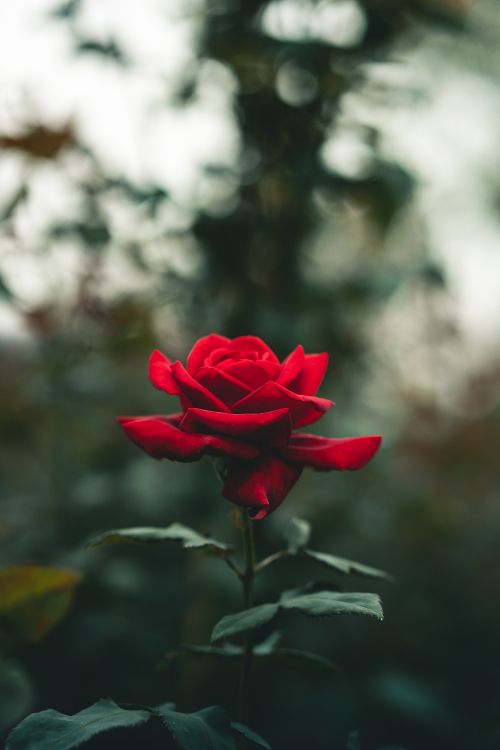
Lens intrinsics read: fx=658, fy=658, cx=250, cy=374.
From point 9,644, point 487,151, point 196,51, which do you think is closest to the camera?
point 9,644

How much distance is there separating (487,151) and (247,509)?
3.32m

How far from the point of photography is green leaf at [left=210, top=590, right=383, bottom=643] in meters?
0.45

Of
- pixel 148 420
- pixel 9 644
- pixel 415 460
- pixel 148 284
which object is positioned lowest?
pixel 415 460

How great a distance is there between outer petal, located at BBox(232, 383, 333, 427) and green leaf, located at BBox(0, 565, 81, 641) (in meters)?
0.36

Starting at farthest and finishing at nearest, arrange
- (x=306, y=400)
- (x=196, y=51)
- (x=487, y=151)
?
1. (x=487, y=151)
2. (x=196, y=51)
3. (x=306, y=400)

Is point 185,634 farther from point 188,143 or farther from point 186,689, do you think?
point 188,143

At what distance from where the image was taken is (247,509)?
1.71 ft

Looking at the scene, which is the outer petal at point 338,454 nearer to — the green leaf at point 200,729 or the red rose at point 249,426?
the red rose at point 249,426

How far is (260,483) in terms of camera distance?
0.48 m

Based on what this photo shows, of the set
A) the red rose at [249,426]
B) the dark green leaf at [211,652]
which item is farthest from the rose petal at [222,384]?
the dark green leaf at [211,652]

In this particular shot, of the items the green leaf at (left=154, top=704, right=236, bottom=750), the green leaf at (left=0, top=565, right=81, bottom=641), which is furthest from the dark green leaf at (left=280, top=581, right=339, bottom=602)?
the green leaf at (left=0, top=565, right=81, bottom=641)

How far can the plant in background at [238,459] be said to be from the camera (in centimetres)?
46

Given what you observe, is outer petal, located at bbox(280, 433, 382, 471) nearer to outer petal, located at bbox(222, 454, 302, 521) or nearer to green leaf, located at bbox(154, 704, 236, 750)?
outer petal, located at bbox(222, 454, 302, 521)

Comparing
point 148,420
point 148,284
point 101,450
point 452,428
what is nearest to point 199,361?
point 148,420
